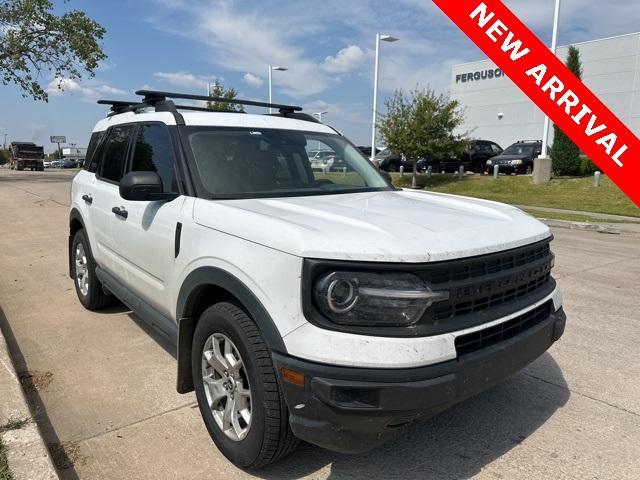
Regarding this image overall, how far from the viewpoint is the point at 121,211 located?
12.8 feet

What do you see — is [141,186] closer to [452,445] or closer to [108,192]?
[108,192]

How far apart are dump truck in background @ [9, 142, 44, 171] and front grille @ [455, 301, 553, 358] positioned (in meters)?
55.3

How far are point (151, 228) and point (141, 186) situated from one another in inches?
15.7

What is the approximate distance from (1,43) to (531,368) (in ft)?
106

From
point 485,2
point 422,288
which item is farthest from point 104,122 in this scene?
point 485,2

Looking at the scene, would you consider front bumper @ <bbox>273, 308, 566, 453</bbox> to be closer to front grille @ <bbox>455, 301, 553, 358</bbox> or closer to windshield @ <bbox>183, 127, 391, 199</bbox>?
front grille @ <bbox>455, 301, 553, 358</bbox>

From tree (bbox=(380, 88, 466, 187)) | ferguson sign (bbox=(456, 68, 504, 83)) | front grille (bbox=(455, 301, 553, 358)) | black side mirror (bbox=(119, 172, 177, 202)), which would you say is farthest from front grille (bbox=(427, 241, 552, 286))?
ferguson sign (bbox=(456, 68, 504, 83))

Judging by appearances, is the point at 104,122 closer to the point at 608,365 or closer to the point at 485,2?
the point at 608,365

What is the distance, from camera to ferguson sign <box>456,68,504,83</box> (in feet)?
140

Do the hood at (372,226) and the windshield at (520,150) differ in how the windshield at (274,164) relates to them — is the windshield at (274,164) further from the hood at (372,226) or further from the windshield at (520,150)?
the windshield at (520,150)

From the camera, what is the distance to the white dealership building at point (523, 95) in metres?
35.8

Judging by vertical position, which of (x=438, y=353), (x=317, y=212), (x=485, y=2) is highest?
(x=485, y=2)

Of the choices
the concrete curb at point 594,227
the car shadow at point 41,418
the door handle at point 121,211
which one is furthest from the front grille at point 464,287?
the concrete curb at point 594,227

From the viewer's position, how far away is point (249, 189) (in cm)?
322
